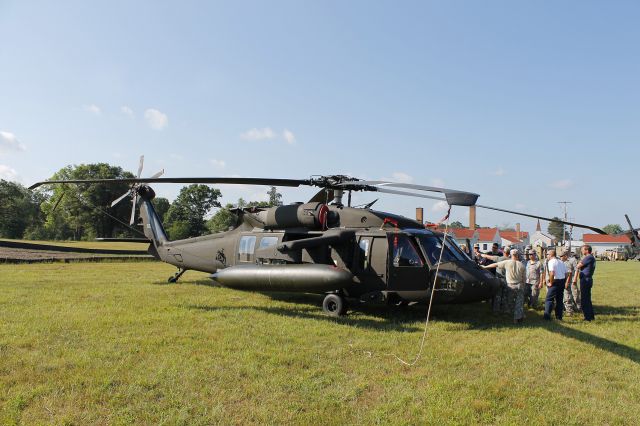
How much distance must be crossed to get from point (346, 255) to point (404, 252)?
4.32ft

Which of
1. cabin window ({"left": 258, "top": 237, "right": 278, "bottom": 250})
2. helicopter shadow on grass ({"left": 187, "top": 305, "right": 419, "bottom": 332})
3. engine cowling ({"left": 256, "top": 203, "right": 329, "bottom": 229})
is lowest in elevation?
helicopter shadow on grass ({"left": 187, "top": 305, "right": 419, "bottom": 332})

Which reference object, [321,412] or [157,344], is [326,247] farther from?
[321,412]

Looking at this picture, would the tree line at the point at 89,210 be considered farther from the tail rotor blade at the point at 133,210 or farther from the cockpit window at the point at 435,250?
the cockpit window at the point at 435,250

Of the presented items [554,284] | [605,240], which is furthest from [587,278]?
[605,240]

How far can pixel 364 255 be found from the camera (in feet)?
31.2

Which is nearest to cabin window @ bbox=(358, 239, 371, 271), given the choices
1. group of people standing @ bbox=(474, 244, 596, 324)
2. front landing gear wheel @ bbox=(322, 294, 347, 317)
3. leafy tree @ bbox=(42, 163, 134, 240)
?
front landing gear wheel @ bbox=(322, 294, 347, 317)

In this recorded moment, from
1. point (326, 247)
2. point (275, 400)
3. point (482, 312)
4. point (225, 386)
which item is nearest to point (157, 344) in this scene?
point (225, 386)

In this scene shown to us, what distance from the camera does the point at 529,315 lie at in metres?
10.3

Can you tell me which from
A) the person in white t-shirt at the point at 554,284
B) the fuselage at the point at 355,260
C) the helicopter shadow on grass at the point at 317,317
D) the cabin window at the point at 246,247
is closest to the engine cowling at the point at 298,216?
the fuselage at the point at 355,260

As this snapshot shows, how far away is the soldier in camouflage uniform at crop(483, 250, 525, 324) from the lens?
29.9ft

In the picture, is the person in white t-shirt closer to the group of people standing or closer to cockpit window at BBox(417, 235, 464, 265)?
the group of people standing

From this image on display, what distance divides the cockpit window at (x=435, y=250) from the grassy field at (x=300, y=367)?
1.27 meters

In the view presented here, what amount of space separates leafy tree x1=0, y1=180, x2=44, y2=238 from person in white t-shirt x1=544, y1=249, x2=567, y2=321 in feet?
269

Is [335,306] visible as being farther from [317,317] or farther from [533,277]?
[533,277]
